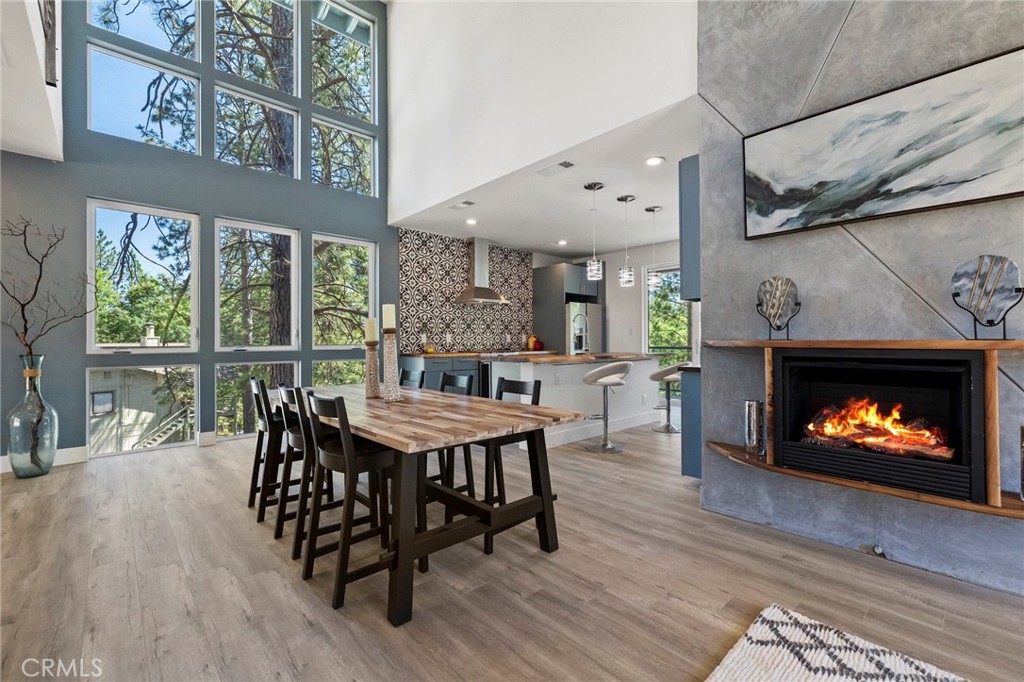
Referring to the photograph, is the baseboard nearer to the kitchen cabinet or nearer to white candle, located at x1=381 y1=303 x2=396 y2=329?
the kitchen cabinet

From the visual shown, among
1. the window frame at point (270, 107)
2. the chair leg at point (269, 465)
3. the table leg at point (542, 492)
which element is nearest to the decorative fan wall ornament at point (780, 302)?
the table leg at point (542, 492)

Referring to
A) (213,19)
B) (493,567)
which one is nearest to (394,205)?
(213,19)

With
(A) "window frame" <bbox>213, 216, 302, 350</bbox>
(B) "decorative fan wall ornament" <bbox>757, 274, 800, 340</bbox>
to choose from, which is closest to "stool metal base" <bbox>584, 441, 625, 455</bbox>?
(B) "decorative fan wall ornament" <bbox>757, 274, 800, 340</bbox>

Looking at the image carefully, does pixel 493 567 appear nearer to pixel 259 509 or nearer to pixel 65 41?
pixel 259 509

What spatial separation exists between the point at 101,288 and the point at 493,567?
4635 millimetres

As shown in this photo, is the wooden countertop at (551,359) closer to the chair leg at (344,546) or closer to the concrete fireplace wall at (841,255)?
the concrete fireplace wall at (841,255)

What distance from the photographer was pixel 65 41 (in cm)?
395

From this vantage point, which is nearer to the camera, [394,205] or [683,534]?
[683,534]

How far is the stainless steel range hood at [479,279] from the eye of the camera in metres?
6.70

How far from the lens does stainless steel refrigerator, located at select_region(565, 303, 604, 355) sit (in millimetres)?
7523

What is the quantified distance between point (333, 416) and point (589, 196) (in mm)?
3981

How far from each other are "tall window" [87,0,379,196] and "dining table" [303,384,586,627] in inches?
160

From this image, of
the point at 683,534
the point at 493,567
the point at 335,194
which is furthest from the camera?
the point at 335,194

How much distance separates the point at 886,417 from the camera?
85.0 inches
